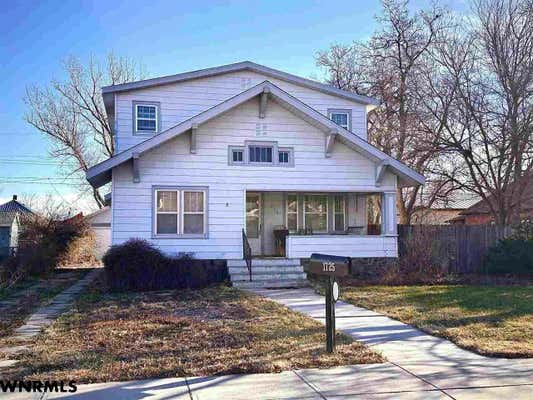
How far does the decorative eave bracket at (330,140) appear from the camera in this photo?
57.8ft

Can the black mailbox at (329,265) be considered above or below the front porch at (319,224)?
below

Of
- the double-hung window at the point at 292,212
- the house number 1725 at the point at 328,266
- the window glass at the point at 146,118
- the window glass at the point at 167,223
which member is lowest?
the house number 1725 at the point at 328,266

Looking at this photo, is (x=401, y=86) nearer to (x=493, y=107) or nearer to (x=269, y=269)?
(x=493, y=107)

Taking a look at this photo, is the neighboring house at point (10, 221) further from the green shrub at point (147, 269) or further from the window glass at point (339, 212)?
the window glass at point (339, 212)

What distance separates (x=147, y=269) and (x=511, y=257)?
12067 millimetres

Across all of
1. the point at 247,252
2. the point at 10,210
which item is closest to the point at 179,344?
the point at 247,252

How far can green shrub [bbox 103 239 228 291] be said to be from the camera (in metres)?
15.4

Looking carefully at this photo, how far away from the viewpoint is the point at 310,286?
15.7 metres

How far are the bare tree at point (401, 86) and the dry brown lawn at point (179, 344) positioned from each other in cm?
1642

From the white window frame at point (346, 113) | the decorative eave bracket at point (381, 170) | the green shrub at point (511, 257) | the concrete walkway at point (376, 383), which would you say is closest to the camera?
the concrete walkway at point (376, 383)

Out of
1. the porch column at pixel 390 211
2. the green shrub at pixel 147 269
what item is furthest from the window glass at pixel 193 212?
the porch column at pixel 390 211

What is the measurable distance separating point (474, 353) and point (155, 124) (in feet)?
47.6

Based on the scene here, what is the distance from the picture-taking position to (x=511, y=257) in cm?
1864

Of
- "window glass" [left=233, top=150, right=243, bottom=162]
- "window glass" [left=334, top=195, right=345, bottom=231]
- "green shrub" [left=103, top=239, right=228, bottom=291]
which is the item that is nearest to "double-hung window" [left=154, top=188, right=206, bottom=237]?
"green shrub" [left=103, top=239, right=228, bottom=291]
